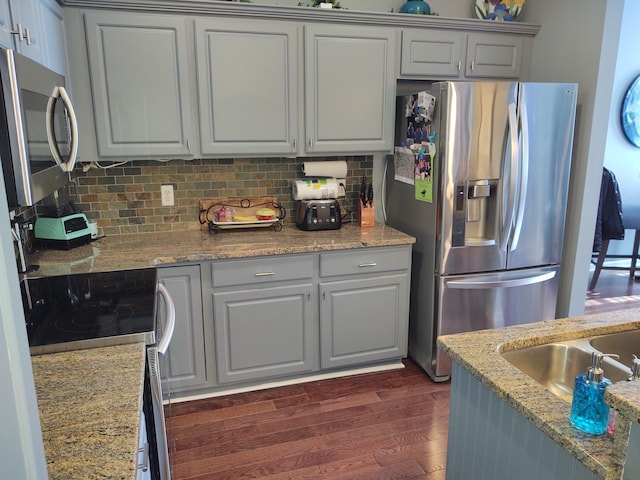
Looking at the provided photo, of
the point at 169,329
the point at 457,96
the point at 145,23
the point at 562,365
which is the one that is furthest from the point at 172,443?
the point at 457,96

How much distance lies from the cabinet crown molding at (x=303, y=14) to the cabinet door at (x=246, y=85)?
5 centimetres

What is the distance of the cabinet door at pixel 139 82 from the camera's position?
233 cm

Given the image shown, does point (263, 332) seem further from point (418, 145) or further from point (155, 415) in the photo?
point (418, 145)

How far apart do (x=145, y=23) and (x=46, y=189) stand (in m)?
1.37

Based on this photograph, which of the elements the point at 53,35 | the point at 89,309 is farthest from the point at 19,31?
the point at 89,309

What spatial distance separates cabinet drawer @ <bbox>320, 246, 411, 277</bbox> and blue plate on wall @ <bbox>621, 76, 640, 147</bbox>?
132 inches

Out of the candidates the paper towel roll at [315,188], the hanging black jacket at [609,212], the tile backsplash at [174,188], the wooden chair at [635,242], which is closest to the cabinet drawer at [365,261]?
the paper towel roll at [315,188]

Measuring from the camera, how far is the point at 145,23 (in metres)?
2.36

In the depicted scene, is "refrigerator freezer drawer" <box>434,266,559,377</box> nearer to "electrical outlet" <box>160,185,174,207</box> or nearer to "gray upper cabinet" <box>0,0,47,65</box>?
"electrical outlet" <box>160,185,174,207</box>

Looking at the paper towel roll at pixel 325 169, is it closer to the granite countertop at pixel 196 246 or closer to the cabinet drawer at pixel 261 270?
the granite countertop at pixel 196 246

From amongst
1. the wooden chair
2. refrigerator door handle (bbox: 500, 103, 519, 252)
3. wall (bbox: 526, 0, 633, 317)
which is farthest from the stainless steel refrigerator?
the wooden chair

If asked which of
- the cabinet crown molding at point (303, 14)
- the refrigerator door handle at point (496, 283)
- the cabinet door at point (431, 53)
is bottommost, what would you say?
the refrigerator door handle at point (496, 283)

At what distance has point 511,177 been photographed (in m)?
2.58

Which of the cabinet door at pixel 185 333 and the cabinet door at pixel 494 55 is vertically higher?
the cabinet door at pixel 494 55
